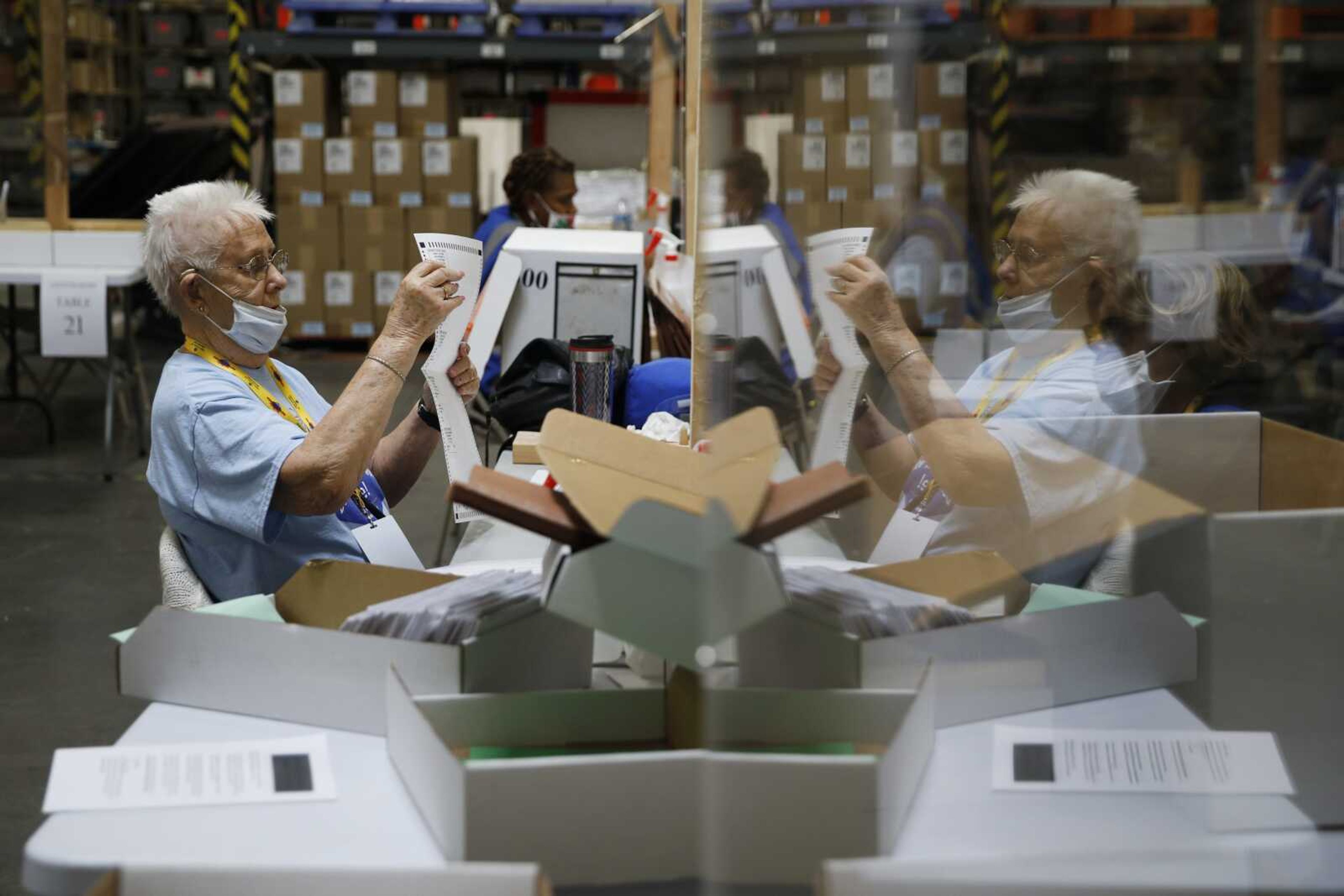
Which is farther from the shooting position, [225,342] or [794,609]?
[225,342]

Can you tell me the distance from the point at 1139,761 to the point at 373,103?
7.79 meters

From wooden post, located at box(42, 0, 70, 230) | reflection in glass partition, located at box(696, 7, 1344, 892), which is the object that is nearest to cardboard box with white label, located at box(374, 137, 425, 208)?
wooden post, located at box(42, 0, 70, 230)

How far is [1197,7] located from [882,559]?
1.65 ft

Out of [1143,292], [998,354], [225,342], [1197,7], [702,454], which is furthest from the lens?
[225,342]

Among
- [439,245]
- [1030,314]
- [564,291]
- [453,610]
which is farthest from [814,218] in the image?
[564,291]

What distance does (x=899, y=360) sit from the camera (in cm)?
87

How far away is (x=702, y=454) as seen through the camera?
1.13 meters

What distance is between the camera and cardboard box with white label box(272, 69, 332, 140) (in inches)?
311

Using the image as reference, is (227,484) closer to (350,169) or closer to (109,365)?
(109,365)

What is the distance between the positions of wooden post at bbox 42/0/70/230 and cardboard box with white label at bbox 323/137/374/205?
55.0 inches

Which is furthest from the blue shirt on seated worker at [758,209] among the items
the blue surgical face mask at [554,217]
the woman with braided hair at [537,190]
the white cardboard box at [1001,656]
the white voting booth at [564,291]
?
the woman with braided hair at [537,190]

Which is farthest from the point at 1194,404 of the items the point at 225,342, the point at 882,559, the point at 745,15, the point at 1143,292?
the point at 225,342

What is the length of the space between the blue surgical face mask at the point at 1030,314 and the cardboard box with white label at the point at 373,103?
7.57m

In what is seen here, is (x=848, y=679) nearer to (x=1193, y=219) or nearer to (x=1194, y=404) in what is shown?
(x=1194, y=404)
